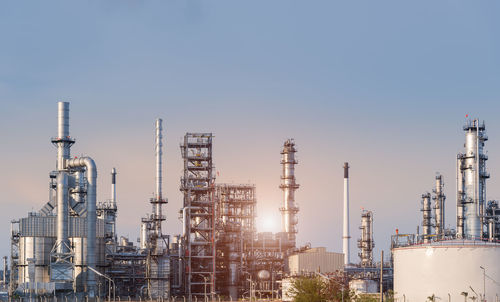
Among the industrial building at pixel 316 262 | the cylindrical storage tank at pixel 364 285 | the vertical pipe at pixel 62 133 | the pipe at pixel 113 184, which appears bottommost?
the cylindrical storage tank at pixel 364 285

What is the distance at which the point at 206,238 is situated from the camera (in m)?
106

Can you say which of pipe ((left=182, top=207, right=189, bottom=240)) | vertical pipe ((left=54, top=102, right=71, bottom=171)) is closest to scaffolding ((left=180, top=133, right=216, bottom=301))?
pipe ((left=182, top=207, right=189, bottom=240))

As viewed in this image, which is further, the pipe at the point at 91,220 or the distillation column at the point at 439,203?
the distillation column at the point at 439,203

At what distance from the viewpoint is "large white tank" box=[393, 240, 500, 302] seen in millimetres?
67812

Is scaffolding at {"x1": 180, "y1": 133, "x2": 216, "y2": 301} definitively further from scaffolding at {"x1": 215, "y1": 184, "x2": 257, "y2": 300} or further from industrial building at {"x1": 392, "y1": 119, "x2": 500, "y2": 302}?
industrial building at {"x1": 392, "y1": 119, "x2": 500, "y2": 302}

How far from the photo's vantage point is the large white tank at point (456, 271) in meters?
67.8

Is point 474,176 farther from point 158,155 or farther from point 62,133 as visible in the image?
point 62,133

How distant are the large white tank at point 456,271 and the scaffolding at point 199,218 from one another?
1539 inches

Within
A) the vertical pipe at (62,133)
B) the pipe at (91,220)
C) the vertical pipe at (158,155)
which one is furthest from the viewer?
the vertical pipe at (158,155)

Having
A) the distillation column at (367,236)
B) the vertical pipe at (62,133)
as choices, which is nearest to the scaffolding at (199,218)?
the vertical pipe at (62,133)

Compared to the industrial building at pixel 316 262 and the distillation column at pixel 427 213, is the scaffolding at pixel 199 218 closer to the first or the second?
the industrial building at pixel 316 262

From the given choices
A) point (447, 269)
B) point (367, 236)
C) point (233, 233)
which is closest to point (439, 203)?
point (367, 236)

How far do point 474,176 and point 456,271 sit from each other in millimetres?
31459

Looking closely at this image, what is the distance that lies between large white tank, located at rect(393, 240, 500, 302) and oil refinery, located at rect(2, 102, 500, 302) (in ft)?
40.4
